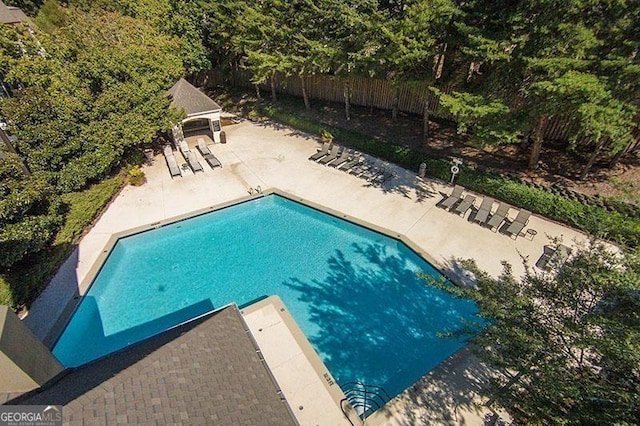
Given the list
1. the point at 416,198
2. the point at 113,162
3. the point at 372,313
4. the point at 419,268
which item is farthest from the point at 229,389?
the point at 113,162

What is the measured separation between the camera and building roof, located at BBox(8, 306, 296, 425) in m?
4.80

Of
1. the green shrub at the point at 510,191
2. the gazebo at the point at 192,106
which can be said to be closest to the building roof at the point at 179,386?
the green shrub at the point at 510,191

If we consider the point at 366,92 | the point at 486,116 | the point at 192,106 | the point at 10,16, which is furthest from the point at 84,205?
the point at 10,16

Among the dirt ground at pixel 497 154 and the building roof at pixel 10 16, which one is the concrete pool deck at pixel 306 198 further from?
the building roof at pixel 10 16

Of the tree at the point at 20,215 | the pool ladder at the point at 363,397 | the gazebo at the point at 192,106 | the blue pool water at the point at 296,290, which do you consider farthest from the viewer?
the gazebo at the point at 192,106

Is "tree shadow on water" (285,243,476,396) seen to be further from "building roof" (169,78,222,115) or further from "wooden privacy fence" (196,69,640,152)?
"building roof" (169,78,222,115)

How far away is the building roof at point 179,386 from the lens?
480 cm

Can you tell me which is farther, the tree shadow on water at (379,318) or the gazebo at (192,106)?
the gazebo at (192,106)

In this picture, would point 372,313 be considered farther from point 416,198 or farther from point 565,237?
point 565,237

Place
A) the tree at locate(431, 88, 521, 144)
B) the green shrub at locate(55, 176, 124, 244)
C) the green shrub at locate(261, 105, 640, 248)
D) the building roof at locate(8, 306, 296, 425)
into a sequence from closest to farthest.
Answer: the building roof at locate(8, 306, 296, 425)
the green shrub at locate(261, 105, 640, 248)
the tree at locate(431, 88, 521, 144)
the green shrub at locate(55, 176, 124, 244)

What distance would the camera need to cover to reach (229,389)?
235 inches

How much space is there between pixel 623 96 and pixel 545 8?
4.26 metres

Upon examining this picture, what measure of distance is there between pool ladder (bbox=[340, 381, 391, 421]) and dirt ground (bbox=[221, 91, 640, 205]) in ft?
38.6

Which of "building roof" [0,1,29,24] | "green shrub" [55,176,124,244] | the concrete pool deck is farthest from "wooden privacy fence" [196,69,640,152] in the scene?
"building roof" [0,1,29,24]
